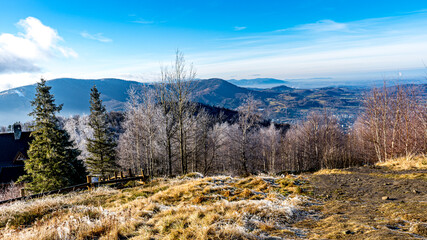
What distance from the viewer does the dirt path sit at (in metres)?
3.94

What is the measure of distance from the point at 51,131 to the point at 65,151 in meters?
2.25

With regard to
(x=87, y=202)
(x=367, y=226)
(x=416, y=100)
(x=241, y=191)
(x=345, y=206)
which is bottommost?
(x=87, y=202)

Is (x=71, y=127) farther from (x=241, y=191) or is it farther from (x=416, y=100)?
(x=416, y=100)

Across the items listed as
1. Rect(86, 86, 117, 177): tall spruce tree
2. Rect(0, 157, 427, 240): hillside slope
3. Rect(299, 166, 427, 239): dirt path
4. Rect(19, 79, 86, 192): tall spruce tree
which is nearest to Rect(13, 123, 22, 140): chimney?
Rect(86, 86, 117, 177): tall spruce tree

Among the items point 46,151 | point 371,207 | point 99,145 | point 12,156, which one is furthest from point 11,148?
point 371,207

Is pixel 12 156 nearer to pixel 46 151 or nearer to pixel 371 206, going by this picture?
pixel 46 151

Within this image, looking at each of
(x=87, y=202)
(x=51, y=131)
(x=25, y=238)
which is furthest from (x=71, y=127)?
(x=25, y=238)

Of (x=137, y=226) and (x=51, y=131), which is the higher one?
(x=51, y=131)

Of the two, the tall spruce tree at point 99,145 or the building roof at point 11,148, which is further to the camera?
the building roof at point 11,148

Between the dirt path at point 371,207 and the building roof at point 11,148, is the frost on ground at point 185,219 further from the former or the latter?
the building roof at point 11,148

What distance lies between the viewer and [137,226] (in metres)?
5.60

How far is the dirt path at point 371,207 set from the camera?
3.94 metres

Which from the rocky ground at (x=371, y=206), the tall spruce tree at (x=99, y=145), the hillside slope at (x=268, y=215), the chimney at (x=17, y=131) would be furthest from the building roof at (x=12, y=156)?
the rocky ground at (x=371, y=206)

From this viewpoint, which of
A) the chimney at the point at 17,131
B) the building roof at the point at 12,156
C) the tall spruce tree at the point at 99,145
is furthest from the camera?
the chimney at the point at 17,131
